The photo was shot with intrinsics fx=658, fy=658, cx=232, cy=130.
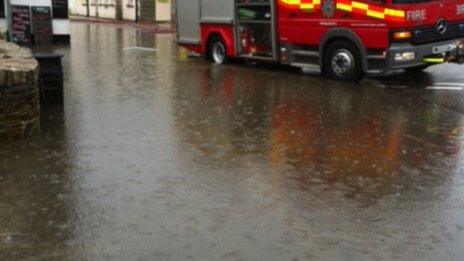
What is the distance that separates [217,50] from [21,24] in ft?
27.3

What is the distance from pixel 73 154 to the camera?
714cm

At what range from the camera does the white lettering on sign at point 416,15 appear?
11895 millimetres

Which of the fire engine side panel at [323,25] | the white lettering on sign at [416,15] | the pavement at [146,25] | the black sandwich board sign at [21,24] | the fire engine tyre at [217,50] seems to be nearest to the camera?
the white lettering on sign at [416,15]

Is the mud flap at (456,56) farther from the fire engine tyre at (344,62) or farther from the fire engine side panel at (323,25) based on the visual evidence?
the fire engine tyre at (344,62)

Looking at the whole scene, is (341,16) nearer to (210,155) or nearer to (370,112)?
(370,112)

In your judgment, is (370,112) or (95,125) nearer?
(95,125)

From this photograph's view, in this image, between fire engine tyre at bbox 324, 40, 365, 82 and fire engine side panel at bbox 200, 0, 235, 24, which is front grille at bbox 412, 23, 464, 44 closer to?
fire engine tyre at bbox 324, 40, 365, 82

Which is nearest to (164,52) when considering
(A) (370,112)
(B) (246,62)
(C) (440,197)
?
(B) (246,62)

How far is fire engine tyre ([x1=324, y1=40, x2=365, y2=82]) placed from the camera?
12656mm

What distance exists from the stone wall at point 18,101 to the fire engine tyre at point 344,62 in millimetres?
6678

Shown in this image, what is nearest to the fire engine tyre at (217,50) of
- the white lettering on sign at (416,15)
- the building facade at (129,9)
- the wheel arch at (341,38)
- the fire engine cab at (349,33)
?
the fire engine cab at (349,33)

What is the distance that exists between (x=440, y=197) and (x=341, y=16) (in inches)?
293

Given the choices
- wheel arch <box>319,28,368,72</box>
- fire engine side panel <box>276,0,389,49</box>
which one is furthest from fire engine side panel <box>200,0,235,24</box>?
wheel arch <box>319,28,368,72</box>

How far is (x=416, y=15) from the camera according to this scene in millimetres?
12000
